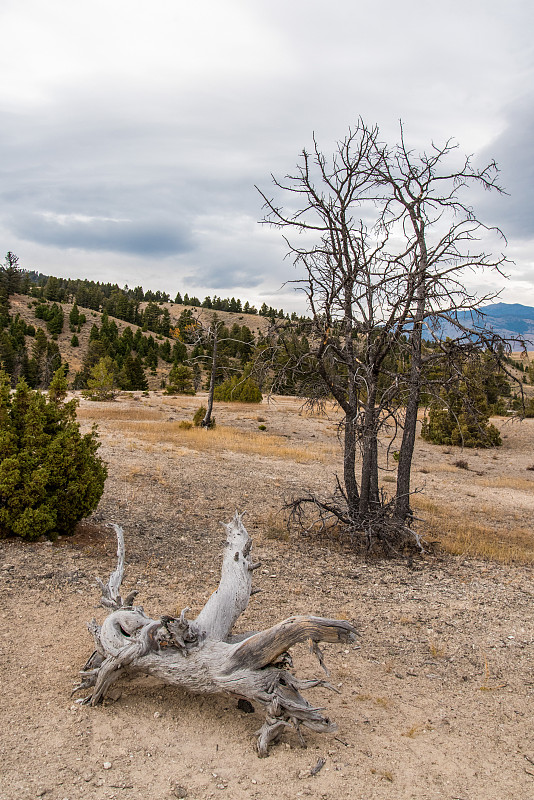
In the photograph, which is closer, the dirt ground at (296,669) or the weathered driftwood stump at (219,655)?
the dirt ground at (296,669)

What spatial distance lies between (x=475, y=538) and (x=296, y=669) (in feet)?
22.1

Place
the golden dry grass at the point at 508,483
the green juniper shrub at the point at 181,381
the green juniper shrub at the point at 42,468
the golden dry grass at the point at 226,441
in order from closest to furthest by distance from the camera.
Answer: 1. the green juniper shrub at the point at 42,468
2. the golden dry grass at the point at 508,483
3. the golden dry grass at the point at 226,441
4. the green juniper shrub at the point at 181,381

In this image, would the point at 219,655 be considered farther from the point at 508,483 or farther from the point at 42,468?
the point at 508,483

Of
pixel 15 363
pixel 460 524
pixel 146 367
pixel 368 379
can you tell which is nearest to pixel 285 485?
pixel 460 524

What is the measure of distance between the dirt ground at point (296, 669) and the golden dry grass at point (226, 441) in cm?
777

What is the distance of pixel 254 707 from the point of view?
14.2ft

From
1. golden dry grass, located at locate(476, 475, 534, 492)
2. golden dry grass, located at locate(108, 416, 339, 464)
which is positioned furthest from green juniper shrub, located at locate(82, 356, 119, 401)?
golden dry grass, located at locate(476, 475, 534, 492)

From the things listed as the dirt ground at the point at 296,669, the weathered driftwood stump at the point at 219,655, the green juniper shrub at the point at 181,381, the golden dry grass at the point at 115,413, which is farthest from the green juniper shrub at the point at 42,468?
the green juniper shrub at the point at 181,381

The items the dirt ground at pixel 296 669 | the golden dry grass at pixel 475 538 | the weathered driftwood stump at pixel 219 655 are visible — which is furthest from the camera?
the golden dry grass at pixel 475 538

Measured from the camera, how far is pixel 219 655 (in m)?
4.15

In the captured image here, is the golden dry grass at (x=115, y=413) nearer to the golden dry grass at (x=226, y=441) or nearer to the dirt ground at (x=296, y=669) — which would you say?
the golden dry grass at (x=226, y=441)

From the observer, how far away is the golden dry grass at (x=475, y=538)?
31.1ft

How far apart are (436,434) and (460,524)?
58.0 feet

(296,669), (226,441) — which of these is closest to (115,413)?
(226,441)
